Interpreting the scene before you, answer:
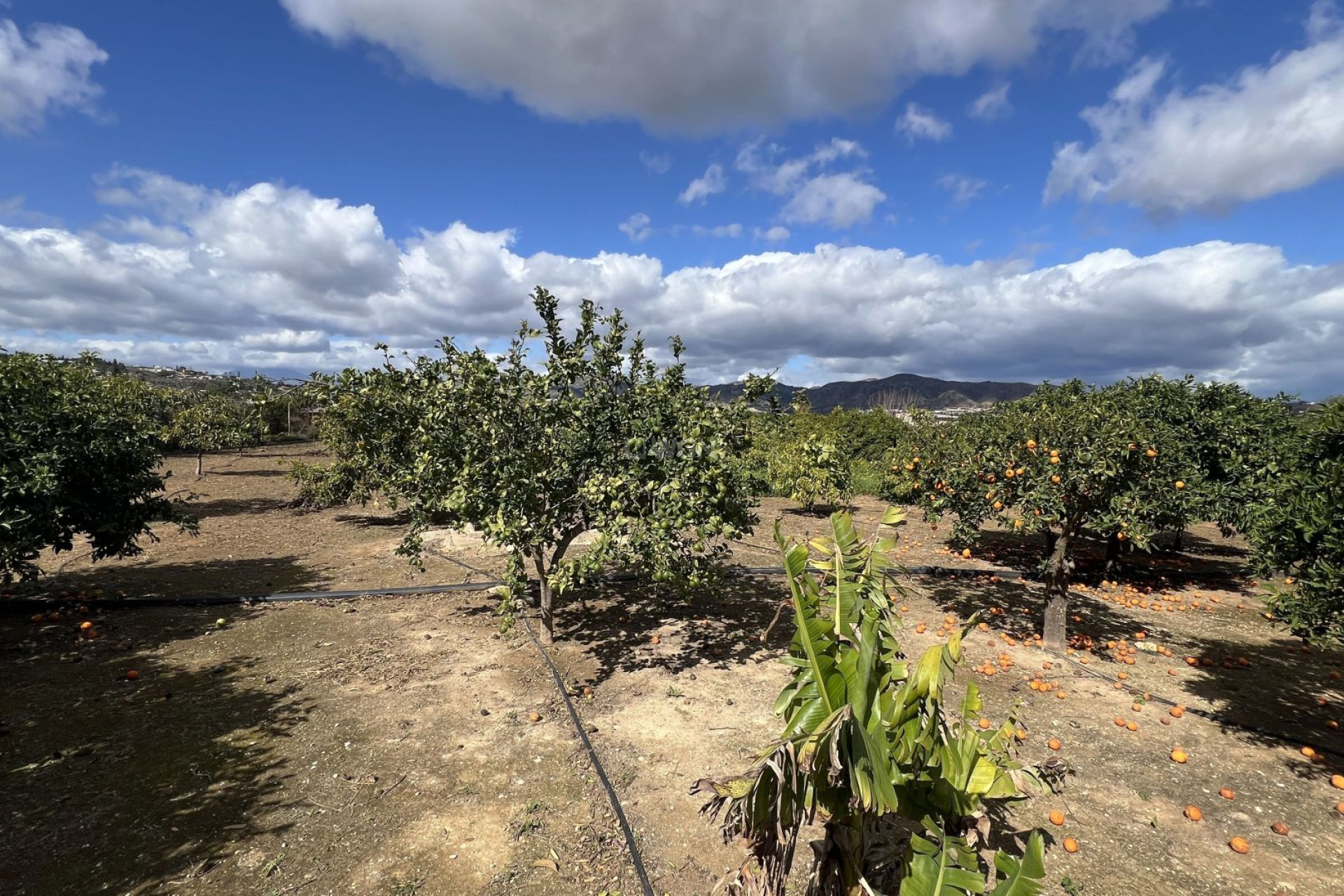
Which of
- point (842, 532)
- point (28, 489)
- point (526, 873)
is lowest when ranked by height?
point (526, 873)

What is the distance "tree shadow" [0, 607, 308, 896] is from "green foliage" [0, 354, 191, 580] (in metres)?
1.74

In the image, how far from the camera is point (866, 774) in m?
2.62

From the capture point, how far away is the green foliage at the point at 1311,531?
17.9 ft

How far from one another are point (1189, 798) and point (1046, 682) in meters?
2.40

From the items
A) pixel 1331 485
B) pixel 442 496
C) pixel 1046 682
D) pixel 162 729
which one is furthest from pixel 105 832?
pixel 1331 485

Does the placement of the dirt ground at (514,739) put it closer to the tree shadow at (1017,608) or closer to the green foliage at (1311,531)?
the tree shadow at (1017,608)

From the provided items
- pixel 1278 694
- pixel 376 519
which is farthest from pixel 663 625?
pixel 376 519

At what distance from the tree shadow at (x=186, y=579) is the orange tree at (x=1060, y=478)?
12528 mm

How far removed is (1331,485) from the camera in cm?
553

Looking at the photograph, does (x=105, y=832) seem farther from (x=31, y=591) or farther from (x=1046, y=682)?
(x=1046, y=682)

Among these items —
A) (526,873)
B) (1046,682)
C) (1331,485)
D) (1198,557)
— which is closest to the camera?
(526,873)

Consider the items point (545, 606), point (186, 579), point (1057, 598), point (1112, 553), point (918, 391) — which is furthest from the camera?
point (918, 391)

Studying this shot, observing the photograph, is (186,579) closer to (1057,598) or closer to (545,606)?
(545,606)

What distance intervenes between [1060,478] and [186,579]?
16.5 m
